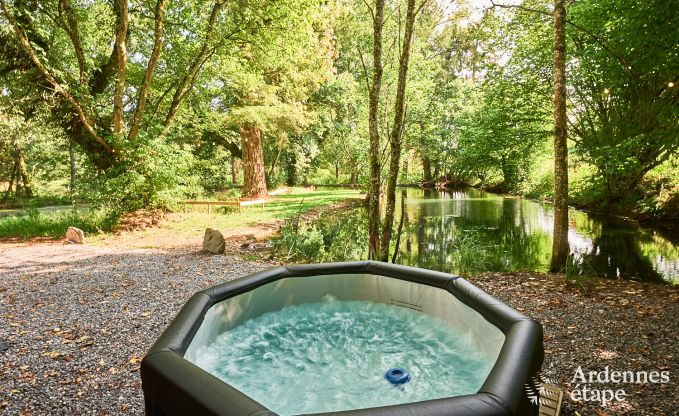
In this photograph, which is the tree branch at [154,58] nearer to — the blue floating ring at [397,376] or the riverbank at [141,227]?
the riverbank at [141,227]

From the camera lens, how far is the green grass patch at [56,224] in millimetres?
10523

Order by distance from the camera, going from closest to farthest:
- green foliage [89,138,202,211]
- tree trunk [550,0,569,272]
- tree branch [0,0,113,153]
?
tree trunk [550,0,569,272] → tree branch [0,0,113,153] → green foliage [89,138,202,211]

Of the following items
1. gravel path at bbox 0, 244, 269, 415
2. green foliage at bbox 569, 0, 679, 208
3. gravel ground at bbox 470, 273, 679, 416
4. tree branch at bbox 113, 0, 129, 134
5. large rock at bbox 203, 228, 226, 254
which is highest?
tree branch at bbox 113, 0, 129, 134

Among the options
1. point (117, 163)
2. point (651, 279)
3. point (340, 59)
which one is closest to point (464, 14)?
point (651, 279)

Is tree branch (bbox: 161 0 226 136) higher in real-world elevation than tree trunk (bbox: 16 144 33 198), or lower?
higher

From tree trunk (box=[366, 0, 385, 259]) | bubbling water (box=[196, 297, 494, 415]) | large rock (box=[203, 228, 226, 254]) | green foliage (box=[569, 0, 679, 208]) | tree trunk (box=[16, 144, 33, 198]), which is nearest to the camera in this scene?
bubbling water (box=[196, 297, 494, 415])

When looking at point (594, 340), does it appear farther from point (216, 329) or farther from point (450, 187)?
point (450, 187)

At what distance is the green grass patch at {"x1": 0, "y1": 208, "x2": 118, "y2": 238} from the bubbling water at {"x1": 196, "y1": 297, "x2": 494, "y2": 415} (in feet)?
28.7

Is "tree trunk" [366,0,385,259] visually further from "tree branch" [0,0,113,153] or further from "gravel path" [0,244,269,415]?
"tree branch" [0,0,113,153]

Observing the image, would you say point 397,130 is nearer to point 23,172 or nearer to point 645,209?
point 645,209

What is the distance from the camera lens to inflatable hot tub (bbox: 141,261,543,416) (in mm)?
1980

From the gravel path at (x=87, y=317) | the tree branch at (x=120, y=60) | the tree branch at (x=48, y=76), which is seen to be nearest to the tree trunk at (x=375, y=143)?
the gravel path at (x=87, y=317)

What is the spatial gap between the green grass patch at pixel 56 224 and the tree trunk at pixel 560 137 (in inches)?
459

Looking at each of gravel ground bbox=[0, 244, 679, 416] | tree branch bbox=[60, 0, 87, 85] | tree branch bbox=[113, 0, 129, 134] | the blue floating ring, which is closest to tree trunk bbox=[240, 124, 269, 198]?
tree branch bbox=[113, 0, 129, 134]
